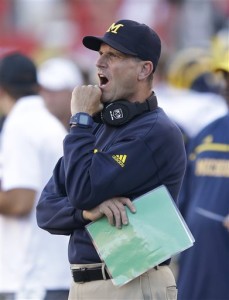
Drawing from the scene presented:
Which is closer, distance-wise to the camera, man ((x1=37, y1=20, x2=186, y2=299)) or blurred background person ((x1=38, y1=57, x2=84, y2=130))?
man ((x1=37, y1=20, x2=186, y2=299))

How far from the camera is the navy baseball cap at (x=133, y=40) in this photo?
496 cm

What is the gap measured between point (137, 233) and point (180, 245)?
20cm

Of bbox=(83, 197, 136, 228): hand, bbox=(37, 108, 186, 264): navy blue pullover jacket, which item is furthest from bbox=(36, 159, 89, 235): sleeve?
bbox=(83, 197, 136, 228): hand

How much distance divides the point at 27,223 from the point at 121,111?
1926mm

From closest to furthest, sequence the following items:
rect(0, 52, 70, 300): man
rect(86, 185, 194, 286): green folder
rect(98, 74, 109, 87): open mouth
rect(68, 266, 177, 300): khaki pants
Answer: rect(86, 185, 194, 286): green folder, rect(68, 266, 177, 300): khaki pants, rect(98, 74, 109, 87): open mouth, rect(0, 52, 70, 300): man

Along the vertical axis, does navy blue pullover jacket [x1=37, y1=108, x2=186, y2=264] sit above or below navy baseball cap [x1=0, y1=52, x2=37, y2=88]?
above

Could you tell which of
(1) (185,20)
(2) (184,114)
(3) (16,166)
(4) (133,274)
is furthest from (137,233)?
(1) (185,20)

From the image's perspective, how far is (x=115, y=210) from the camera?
4.72 meters

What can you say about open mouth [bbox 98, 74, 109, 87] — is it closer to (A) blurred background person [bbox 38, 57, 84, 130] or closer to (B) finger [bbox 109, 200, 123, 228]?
(B) finger [bbox 109, 200, 123, 228]

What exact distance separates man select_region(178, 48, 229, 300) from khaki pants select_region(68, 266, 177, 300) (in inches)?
→ 77.9

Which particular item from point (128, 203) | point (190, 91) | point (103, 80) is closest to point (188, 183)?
point (103, 80)

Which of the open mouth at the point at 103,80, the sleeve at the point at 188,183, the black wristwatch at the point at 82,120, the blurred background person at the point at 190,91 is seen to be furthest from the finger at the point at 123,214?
the blurred background person at the point at 190,91

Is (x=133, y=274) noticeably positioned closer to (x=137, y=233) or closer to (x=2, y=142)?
(x=137, y=233)

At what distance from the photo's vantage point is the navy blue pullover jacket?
472 centimetres
